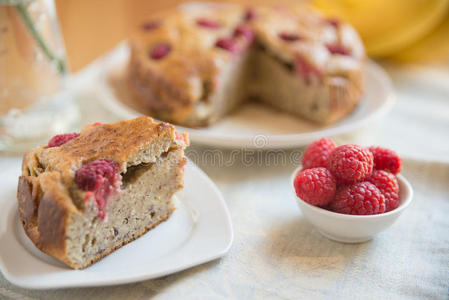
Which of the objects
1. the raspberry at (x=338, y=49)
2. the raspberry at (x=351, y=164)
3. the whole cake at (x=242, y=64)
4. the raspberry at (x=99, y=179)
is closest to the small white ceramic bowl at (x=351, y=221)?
the raspberry at (x=351, y=164)

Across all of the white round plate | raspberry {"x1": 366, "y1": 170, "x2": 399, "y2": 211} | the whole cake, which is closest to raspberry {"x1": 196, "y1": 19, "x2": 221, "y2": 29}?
the whole cake

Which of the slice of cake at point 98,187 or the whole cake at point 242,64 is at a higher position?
the slice of cake at point 98,187

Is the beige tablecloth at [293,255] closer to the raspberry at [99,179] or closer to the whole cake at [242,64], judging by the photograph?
the raspberry at [99,179]

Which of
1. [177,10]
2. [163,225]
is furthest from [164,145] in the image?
[177,10]

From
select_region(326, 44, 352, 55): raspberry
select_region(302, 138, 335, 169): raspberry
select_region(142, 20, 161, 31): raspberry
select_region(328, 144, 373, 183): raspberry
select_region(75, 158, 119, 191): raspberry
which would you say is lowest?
select_region(326, 44, 352, 55): raspberry

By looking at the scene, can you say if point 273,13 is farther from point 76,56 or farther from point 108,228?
point 108,228

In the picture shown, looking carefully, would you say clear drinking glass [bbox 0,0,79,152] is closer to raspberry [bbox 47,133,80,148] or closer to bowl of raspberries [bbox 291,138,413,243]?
raspberry [bbox 47,133,80,148]
